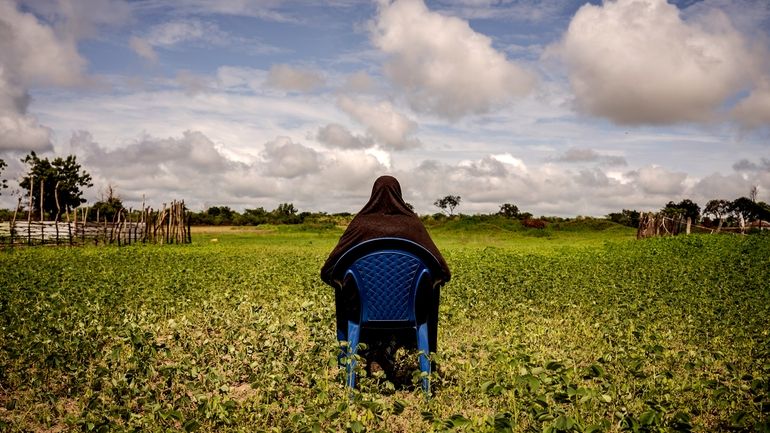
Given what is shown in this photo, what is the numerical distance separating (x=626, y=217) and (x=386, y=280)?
63179 mm

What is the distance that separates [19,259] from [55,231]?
1333 cm

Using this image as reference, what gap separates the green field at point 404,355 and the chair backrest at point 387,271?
62 centimetres

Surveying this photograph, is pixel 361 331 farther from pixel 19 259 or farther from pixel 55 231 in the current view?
pixel 55 231

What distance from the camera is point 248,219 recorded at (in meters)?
68.9

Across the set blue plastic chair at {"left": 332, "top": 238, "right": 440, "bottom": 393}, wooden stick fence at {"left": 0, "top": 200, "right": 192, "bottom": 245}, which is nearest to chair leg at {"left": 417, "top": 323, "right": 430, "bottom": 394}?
blue plastic chair at {"left": 332, "top": 238, "right": 440, "bottom": 393}

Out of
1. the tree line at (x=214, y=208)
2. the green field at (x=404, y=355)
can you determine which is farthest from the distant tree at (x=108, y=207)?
the green field at (x=404, y=355)

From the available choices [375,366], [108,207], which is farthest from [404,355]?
[108,207]

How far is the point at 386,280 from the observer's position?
539 centimetres

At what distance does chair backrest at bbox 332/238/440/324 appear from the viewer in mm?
5359

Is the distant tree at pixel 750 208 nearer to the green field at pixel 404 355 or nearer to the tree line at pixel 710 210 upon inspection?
the tree line at pixel 710 210

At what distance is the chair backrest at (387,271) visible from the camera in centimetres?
536

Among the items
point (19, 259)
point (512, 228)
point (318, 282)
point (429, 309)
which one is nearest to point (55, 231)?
point (19, 259)

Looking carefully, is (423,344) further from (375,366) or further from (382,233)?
(375,366)

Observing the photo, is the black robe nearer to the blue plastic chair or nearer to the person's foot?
the blue plastic chair
